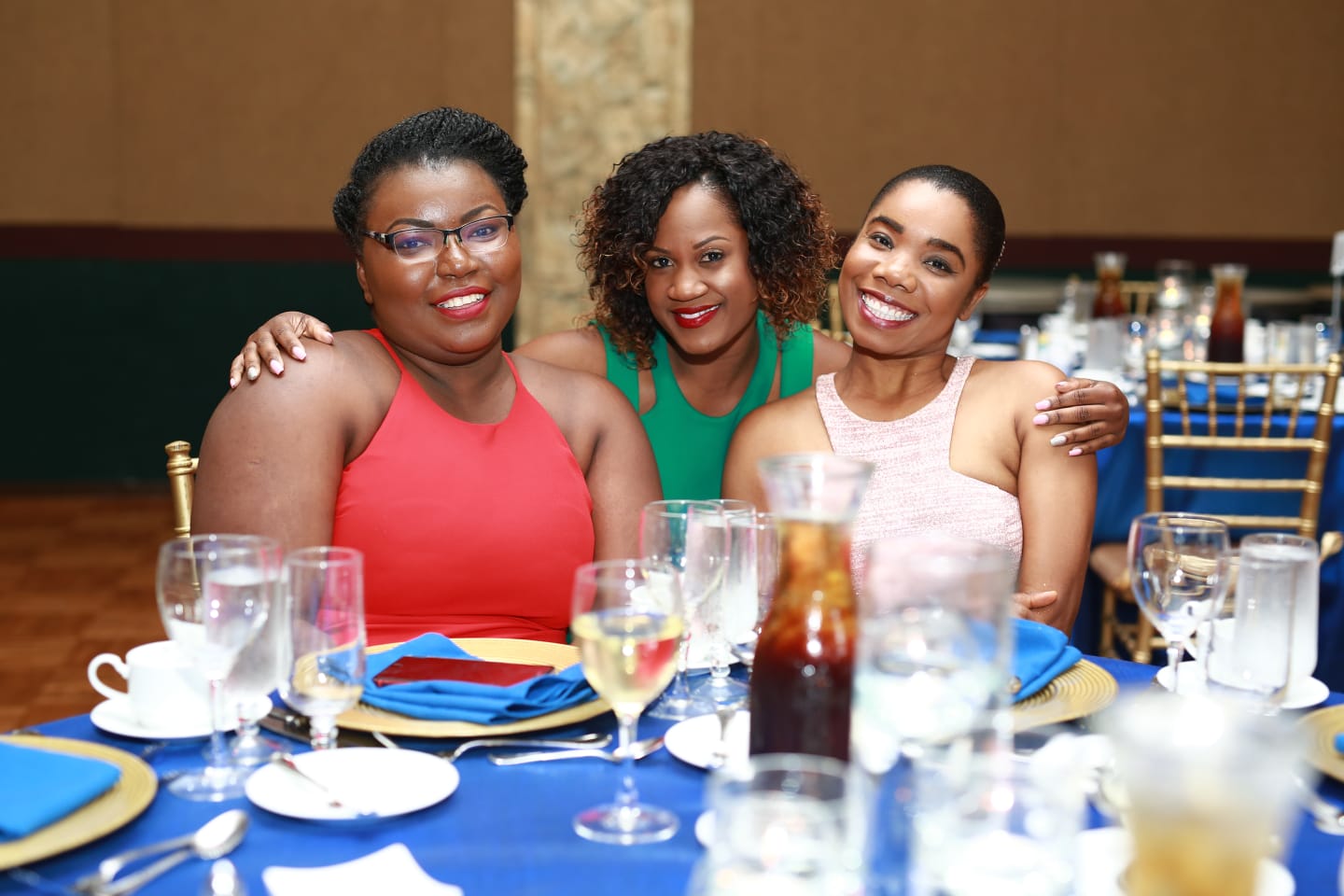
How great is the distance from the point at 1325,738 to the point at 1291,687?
113 millimetres

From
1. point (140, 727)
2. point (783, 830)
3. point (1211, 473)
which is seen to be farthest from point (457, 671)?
point (1211, 473)

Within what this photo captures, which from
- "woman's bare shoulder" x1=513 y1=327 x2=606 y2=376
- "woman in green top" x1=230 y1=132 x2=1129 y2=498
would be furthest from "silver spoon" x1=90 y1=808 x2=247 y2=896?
"woman's bare shoulder" x1=513 y1=327 x2=606 y2=376

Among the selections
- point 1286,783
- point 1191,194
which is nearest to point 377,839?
point 1286,783

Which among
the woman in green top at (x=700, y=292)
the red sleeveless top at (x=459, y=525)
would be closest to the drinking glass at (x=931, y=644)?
the red sleeveless top at (x=459, y=525)

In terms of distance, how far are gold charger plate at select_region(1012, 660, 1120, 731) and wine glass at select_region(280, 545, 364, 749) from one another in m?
0.59

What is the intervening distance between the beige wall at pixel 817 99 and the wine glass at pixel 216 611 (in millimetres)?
5287

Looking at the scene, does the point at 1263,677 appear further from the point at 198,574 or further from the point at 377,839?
the point at 198,574

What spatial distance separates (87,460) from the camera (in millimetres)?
6359

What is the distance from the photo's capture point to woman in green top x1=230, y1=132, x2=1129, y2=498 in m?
2.43

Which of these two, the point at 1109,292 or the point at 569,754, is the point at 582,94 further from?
the point at 569,754

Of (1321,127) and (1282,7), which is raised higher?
(1282,7)

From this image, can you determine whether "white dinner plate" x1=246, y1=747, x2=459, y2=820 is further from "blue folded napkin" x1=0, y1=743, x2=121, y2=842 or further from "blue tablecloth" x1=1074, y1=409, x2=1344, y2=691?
"blue tablecloth" x1=1074, y1=409, x2=1344, y2=691

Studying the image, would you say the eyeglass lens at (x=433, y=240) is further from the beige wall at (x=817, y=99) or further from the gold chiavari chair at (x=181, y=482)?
the beige wall at (x=817, y=99)

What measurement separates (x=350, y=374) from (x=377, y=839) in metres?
0.91
